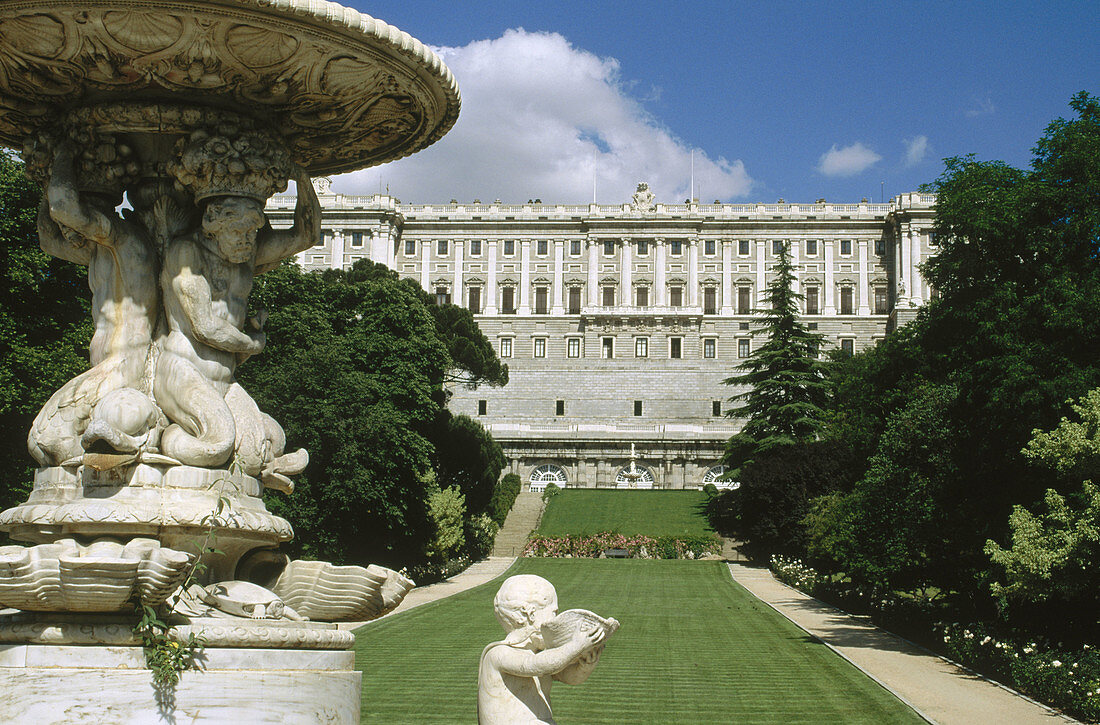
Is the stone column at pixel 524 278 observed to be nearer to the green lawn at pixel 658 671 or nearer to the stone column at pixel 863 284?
the stone column at pixel 863 284

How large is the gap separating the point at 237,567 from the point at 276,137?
8.36ft

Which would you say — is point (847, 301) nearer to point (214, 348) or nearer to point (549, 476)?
point (549, 476)

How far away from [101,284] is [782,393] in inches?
1877

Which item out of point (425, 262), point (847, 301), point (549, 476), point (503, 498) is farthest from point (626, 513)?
point (847, 301)

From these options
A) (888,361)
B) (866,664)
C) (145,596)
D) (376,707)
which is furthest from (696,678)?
(888,361)

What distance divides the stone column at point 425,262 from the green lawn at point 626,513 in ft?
135

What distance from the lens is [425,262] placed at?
97625mm

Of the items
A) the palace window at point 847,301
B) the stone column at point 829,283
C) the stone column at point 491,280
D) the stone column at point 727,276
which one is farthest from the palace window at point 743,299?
the stone column at point 491,280

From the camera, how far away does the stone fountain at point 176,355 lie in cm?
507

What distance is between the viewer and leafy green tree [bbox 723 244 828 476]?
47.7 metres

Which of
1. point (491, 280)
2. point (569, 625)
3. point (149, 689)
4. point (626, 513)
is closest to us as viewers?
point (569, 625)

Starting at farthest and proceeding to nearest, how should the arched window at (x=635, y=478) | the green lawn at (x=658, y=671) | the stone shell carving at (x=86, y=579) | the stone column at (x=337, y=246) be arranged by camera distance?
the stone column at (x=337, y=246), the arched window at (x=635, y=478), the green lawn at (x=658, y=671), the stone shell carving at (x=86, y=579)

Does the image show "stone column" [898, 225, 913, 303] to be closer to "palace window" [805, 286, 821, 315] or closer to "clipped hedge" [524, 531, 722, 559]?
"palace window" [805, 286, 821, 315]

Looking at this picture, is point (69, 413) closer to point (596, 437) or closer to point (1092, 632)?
point (1092, 632)
